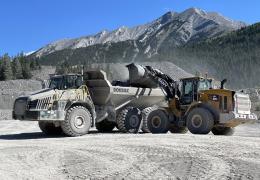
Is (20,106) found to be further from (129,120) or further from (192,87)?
(192,87)

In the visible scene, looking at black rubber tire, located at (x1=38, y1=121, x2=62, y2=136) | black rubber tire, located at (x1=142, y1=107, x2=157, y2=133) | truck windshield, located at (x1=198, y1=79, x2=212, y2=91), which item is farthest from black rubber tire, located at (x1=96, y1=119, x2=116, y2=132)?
truck windshield, located at (x1=198, y1=79, x2=212, y2=91)

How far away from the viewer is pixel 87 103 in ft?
59.4

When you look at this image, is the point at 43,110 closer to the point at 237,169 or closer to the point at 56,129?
the point at 56,129

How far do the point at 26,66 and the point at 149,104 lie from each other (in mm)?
90000

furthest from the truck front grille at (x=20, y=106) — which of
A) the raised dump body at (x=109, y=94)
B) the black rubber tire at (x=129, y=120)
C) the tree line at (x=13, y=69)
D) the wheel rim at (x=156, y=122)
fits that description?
the tree line at (x=13, y=69)

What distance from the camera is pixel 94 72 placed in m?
19.2

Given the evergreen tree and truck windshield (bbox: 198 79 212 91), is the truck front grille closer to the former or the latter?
truck windshield (bbox: 198 79 212 91)

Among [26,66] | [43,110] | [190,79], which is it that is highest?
[26,66]

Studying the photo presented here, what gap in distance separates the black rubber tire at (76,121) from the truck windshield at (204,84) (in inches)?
196

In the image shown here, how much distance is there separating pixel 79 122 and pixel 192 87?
524cm

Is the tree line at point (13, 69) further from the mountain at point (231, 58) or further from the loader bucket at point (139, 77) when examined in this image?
the loader bucket at point (139, 77)

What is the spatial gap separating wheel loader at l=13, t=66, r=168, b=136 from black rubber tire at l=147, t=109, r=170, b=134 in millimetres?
509

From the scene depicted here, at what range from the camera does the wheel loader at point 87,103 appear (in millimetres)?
16891

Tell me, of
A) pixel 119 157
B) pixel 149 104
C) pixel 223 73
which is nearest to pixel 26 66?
pixel 223 73
